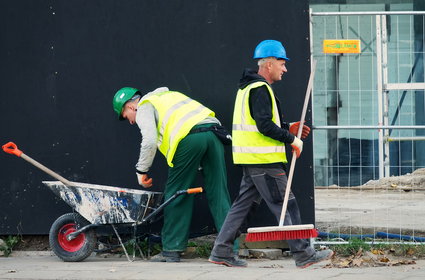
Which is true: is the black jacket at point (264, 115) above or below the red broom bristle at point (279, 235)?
above

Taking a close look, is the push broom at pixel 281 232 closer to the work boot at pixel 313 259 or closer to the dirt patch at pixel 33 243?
the work boot at pixel 313 259

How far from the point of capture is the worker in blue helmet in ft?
27.2

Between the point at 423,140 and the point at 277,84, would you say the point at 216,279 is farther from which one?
the point at 423,140

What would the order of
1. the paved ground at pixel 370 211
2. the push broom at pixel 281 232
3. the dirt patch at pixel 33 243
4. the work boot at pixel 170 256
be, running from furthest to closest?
the paved ground at pixel 370 211 < the dirt patch at pixel 33 243 < the work boot at pixel 170 256 < the push broom at pixel 281 232

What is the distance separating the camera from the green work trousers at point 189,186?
8.94 m

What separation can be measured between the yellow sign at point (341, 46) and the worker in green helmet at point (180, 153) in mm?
1728

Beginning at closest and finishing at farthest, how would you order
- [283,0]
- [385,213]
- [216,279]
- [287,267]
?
[216,279]
[287,267]
[283,0]
[385,213]

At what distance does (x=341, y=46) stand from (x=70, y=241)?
3300mm

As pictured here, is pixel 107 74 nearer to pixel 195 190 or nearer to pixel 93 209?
pixel 93 209

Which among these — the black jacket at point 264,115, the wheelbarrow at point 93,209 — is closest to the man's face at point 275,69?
the black jacket at point 264,115


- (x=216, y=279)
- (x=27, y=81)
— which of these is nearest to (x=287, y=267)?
(x=216, y=279)

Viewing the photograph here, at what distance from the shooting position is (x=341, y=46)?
1026cm

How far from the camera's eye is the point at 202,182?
31.2 ft

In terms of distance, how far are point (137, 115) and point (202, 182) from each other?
0.99 metres
